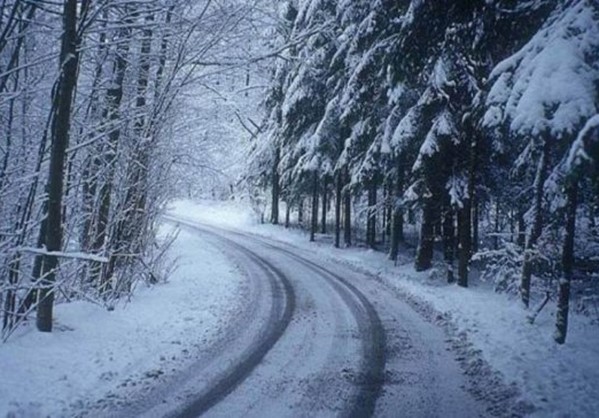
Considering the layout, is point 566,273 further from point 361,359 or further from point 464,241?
point 464,241

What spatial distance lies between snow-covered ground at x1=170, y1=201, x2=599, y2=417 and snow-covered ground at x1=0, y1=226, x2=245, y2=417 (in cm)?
548

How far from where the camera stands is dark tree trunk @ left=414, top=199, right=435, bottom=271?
1844 cm

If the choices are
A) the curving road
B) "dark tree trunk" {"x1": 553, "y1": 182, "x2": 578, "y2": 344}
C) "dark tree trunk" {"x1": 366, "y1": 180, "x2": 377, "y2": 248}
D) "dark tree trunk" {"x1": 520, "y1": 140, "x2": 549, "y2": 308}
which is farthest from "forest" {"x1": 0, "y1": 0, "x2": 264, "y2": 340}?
"dark tree trunk" {"x1": 366, "y1": 180, "x2": 377, "y2": 248}

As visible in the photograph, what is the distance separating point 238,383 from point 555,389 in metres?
4.90

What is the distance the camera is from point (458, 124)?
16.1m

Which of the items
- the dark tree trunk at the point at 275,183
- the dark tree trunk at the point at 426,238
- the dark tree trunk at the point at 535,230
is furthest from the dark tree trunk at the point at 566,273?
the dark tree trunk at the point at 275,183

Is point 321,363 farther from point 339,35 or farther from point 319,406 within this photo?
point 339,35

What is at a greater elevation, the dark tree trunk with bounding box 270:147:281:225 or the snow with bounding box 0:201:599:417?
the dark tree trunk with bounding box 270:147:281:225

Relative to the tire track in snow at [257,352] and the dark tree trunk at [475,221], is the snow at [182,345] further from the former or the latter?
the dark tree trunk at [475,221]

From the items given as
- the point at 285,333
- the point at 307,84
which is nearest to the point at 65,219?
the point at 285,333

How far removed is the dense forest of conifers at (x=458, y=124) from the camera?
16.5 ft

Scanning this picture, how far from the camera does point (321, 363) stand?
8.80 m

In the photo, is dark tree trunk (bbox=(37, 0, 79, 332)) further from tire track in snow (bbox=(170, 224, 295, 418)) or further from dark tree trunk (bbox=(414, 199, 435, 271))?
dark tree trunk (bbox=(414, 199, 435, 271))

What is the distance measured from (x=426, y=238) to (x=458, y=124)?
15.4 ft
